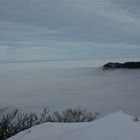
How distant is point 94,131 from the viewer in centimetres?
1068

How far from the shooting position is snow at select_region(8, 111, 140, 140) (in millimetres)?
10398

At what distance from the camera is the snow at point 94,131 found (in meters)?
10.4

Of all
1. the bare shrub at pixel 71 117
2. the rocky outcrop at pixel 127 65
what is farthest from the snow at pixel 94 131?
the rocky outcrop at pixel 127 65

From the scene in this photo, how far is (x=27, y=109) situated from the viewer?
12556 centimetres

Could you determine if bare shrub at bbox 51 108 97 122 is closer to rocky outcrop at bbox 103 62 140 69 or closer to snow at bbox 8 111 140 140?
snow at bbox 8 111 140 140

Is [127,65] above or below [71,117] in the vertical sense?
above

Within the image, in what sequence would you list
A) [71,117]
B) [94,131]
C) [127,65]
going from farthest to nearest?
[127,65] < [71,117] < [94,131]

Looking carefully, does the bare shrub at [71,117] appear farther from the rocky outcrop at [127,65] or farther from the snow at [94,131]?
the rocky outcrop at [127,65]

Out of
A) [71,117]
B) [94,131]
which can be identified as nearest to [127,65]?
[71,117]

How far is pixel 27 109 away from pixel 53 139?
380ft

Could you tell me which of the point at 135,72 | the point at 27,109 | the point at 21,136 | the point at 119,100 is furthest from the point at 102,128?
the point at 135,72

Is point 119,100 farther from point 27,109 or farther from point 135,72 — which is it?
point 27,109

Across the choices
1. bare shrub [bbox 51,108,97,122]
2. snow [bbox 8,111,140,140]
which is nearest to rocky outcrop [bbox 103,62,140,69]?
bare shrub [bbox 51,108,97,122]

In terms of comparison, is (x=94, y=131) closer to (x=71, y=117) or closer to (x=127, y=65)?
(x=71, y=117)
